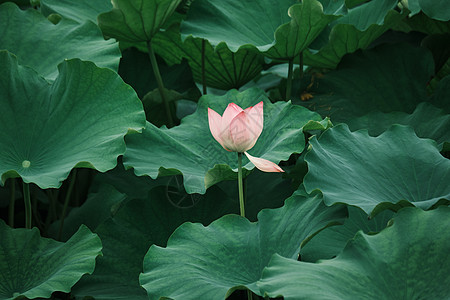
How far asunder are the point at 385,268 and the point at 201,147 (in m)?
0.61

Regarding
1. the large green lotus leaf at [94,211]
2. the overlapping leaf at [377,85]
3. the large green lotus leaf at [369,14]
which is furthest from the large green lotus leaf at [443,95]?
the large green lotus leaf at [94,211]

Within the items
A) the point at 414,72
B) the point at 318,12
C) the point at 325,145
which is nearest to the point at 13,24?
the point at 318,12

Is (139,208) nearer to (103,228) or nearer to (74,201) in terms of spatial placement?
(103,228)

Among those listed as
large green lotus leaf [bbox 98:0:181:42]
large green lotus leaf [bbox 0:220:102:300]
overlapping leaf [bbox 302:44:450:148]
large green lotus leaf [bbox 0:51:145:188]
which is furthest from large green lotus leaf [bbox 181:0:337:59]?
large green lotus leaf [bbox 0:220:102:300]

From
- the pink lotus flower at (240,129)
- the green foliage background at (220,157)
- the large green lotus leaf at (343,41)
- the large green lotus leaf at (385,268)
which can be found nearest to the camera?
the large green lotus leaf at (385,268)

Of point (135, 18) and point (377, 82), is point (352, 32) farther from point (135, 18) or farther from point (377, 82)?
point (135, 18)

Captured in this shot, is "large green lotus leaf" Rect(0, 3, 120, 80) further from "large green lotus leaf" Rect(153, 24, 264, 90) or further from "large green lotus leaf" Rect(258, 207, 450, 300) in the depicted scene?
"large green lotus leaf" Rect(258, 207, 450, 300)

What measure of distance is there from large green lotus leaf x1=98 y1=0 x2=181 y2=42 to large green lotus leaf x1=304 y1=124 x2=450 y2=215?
1.98 feet

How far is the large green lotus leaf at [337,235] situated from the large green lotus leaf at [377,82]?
1.77 ft

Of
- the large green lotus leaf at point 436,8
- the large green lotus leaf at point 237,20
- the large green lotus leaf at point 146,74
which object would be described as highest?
the large green lotus leaf at point 436,8

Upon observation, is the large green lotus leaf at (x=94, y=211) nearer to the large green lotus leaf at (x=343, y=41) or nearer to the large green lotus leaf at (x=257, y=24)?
the large green lotus leaf at (x=257, y=24)

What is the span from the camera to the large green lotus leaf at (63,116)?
131 centimetres

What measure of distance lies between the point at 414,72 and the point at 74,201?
1.12m

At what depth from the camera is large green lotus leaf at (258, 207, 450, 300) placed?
91 cm
